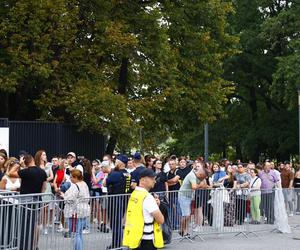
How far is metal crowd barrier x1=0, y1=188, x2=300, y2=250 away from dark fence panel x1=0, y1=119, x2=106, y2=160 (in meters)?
11.7

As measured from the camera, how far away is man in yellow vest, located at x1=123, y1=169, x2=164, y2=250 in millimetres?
9062

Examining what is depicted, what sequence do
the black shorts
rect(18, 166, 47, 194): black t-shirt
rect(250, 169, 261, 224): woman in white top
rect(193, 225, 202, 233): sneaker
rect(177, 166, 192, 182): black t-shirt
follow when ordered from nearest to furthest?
rect(18, 166, 47, 194): black t-shirt, the black shorts, rect(193, 225, 202, 233): sneaker, rect(250, 169, 261, 224): woman in white top, rect(177, 166, 192, 182): black t-shirt

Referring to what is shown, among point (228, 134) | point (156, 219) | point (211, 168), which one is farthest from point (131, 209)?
point (228, 134)

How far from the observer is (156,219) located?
357 inches

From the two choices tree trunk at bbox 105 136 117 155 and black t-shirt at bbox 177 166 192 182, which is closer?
black t-shirt at bbox 177 166 192 182

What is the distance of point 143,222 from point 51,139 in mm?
20639

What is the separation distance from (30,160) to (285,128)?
37.6 m

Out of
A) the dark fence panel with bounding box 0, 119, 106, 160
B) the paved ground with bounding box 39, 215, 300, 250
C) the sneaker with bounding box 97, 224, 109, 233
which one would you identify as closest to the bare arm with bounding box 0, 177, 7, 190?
the paved ground with bounding box 39, 215, 300, 250

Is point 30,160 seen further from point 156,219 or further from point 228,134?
point 228,134

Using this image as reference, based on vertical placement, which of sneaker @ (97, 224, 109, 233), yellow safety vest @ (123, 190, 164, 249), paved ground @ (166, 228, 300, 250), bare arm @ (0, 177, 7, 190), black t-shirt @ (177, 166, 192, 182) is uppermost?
black t-shirt @ (177, 166, 192, 182)

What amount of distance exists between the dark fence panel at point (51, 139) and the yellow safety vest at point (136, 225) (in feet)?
60.2

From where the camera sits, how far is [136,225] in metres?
9.08

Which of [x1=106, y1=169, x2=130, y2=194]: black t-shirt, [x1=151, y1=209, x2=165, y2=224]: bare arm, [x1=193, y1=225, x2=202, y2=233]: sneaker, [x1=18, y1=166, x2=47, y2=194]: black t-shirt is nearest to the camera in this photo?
[x1=151, y1=209, x2=165, y2=224]: bare arm

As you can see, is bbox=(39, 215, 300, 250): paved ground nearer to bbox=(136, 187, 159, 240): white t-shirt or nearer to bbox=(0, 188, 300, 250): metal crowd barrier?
bbox=(0, 188, 300, 250): metal crowd barrier
